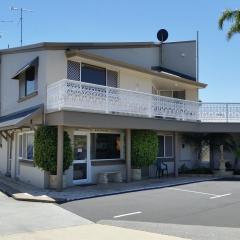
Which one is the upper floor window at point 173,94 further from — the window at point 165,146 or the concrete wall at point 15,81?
the concrete wall at point 15,81

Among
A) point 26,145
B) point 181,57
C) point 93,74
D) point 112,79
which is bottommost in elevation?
point 26,145

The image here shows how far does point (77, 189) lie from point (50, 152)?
184 centimetres

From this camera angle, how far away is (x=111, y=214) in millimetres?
12016

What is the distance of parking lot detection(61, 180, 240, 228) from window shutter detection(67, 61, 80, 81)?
6099 millimetres

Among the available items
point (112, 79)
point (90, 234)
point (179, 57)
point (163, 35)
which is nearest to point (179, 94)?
point (179, 57)

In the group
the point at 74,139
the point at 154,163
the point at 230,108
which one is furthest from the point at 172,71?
the point at 74,139

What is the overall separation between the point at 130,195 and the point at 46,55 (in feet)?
23.6

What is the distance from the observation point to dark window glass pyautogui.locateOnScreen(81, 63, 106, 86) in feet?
63.7

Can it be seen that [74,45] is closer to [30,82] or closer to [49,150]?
[30,82]

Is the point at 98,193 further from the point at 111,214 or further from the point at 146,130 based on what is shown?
the point at 146,130

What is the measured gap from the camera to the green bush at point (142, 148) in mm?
20094

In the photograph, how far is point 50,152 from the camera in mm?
17094

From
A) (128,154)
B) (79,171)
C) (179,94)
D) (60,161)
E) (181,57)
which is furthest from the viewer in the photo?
(181,57)

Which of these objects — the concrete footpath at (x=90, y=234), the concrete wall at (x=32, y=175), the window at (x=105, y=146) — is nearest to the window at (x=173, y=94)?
the window at (x=105, y=146)
